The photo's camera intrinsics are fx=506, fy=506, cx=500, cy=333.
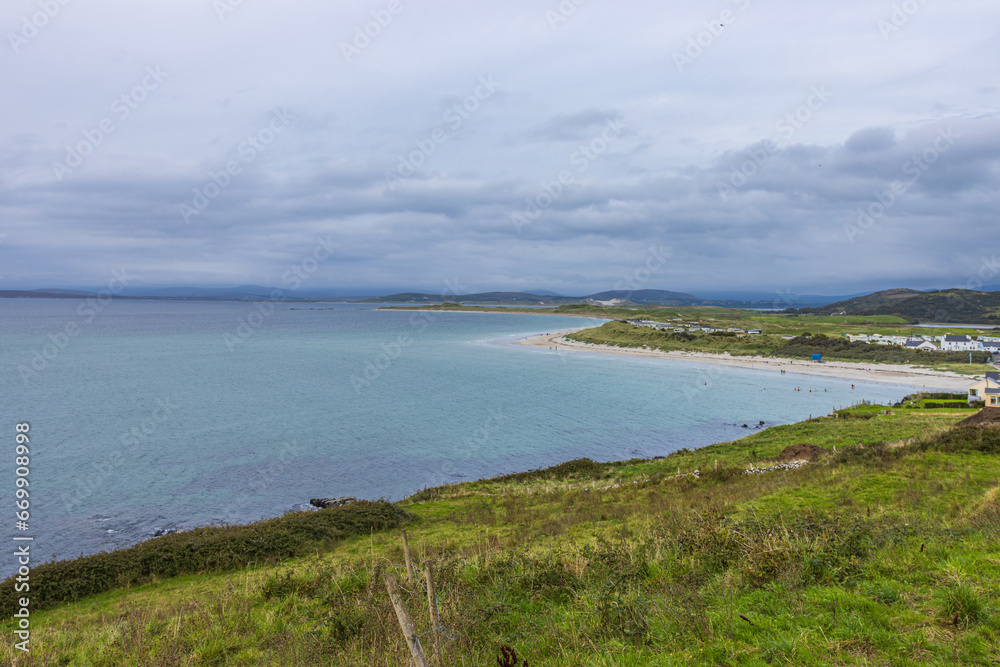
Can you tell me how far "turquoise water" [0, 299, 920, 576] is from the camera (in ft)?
87.2

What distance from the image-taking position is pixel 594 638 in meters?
6.95

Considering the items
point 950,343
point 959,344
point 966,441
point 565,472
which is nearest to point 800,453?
point 966,441

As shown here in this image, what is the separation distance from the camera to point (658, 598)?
24.9ft

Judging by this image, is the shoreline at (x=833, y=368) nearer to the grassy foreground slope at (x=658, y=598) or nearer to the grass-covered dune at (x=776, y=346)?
the grass-covered dune at (x=776, y=346)

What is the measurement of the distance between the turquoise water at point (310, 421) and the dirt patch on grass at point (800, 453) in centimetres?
1186

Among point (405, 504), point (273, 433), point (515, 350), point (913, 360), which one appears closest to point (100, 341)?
point (515, 350)

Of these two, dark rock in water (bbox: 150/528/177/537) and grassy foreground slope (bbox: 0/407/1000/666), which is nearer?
grassy foreground slope (bbox: 0/407/1000/666)

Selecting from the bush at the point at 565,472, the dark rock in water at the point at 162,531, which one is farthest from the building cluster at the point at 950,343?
the dark rock in water at the point at 162,531

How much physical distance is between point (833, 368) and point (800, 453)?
6884 cm

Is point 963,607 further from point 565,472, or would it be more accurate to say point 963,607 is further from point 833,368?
point 833,368

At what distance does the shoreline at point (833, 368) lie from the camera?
65975 millimetres

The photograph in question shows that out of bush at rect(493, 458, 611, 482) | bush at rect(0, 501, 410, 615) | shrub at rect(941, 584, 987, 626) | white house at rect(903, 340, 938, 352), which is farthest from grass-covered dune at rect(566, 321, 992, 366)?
bush at rect(0, 501, 410, 615)

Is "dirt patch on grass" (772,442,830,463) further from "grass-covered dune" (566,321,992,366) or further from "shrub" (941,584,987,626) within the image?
"grass-covered dune" (566,321,992,366)

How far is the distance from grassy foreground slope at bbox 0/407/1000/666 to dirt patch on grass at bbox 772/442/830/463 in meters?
7.06
